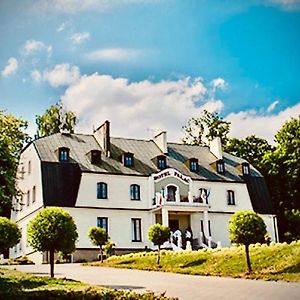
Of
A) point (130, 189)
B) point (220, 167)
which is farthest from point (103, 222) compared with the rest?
point (220, 167)

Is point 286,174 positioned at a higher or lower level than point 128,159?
lower

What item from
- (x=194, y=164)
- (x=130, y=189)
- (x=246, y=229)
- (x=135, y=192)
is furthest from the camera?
(x=194, y=164)

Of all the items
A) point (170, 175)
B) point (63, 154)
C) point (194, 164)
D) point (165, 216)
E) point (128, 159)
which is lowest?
point (165, 216)

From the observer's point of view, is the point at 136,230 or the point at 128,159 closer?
the point at 136,230

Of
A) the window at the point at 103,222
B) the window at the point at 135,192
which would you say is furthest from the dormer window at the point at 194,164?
the window at the point at 103,222

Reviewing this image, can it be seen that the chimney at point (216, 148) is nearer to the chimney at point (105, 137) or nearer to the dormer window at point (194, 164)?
the dormer window at point (194, 164)

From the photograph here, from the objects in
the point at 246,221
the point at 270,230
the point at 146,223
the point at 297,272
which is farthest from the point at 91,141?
the point at 297,272

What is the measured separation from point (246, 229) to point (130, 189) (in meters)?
19.9

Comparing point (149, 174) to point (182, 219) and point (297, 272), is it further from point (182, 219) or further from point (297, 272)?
point (297, 272)

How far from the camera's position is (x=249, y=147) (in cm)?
5262

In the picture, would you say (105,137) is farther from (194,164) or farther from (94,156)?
(194,164)

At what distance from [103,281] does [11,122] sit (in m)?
5.92

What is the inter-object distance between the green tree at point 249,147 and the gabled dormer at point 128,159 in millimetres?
13869

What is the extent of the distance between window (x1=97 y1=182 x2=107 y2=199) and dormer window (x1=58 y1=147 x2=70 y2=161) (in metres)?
2.89
